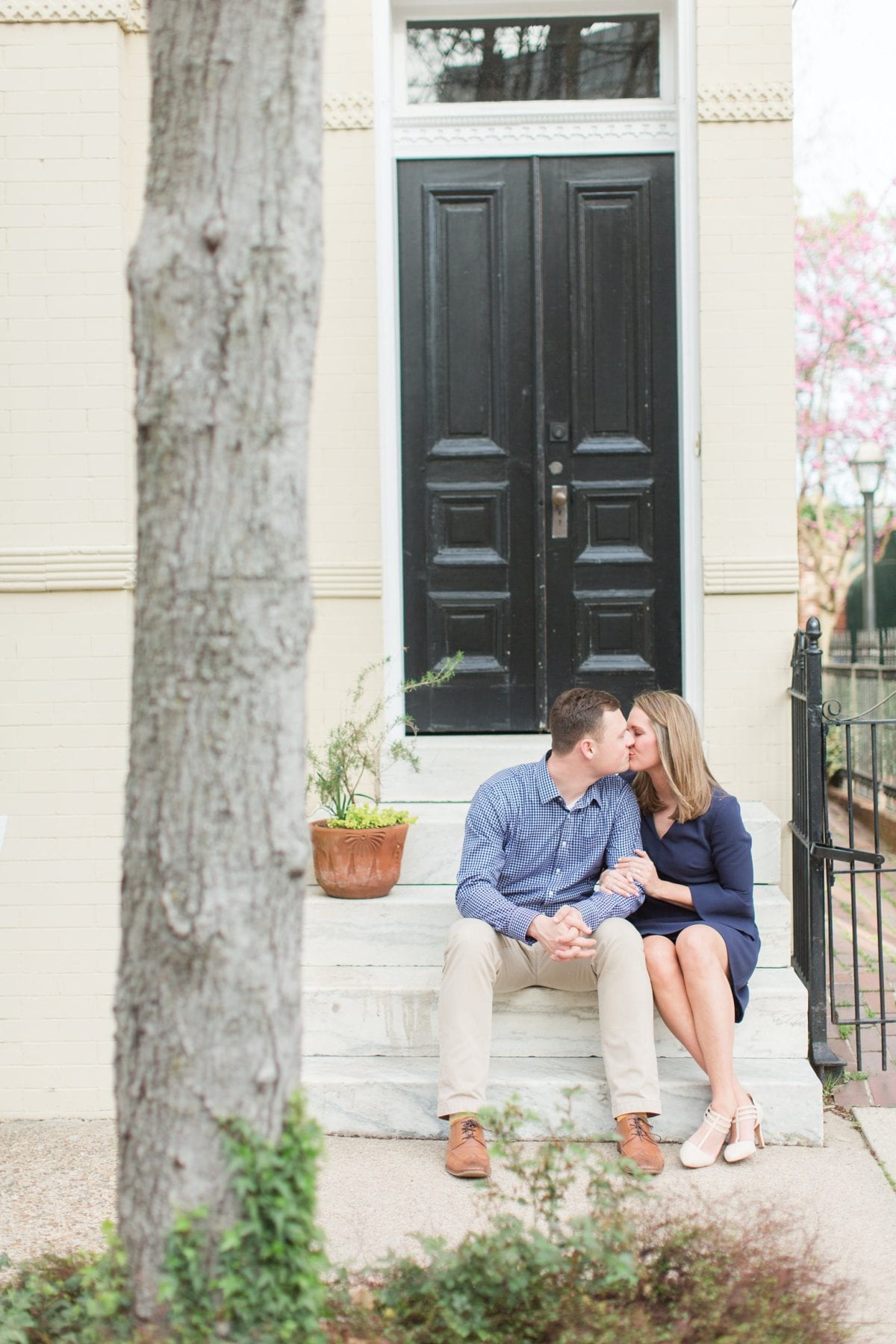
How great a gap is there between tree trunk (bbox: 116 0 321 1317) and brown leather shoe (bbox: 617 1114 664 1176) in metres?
1.88

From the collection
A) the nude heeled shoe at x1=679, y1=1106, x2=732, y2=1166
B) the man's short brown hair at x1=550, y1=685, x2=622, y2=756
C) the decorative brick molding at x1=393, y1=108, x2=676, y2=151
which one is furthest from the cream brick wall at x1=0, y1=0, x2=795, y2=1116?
the nude heeled shoe at x1=679, y1=1106, x2=732, y2=1166

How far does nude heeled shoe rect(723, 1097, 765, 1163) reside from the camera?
3889 millimetres

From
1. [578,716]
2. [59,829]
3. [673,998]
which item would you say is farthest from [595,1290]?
[59,829]

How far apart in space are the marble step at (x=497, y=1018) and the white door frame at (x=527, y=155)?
1503mm

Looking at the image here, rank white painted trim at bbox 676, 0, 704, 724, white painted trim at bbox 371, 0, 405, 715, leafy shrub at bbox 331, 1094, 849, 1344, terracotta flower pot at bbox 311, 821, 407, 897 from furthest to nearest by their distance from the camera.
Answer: white painted trim at bbox 371, 0, 405, 715 < white painted trim at bbox 676, 0, 704, 724 < terracotta flower pot at bbox 311, 821, 407, 897 < leafy shrub at bbox 331, 1094, 849, 1344

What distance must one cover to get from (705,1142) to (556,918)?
0.78 meters

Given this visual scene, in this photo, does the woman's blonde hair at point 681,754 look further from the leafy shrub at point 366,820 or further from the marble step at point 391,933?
the leafy shrub at point 366,820

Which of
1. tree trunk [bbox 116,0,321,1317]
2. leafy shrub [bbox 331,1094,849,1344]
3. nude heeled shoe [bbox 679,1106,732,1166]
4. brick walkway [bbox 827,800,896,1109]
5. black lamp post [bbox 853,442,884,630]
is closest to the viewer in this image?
tree trunk [bbox 116,0,321,1317]

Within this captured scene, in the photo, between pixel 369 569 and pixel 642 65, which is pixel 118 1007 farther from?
pixel 642 65

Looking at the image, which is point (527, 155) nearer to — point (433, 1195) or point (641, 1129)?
point (641, 1129)

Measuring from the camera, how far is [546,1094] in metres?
4.12

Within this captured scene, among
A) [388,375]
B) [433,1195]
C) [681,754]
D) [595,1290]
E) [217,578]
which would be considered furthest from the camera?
[388,375]

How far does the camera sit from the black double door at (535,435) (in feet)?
18.8

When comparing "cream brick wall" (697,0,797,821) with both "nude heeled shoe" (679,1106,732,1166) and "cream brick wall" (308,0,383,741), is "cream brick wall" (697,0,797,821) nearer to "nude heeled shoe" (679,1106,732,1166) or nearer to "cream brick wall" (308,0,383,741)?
"cream brick wall" (308,0,383,741)
